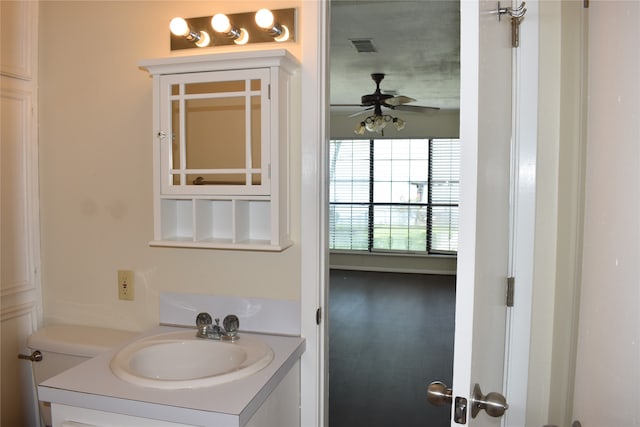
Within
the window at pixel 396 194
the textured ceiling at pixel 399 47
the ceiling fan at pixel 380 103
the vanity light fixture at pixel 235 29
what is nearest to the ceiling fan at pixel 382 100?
the ceiling fan at pixel 380 103

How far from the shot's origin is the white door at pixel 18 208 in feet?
6.41

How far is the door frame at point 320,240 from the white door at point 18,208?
1.18m

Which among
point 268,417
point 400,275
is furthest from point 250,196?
point 400,275

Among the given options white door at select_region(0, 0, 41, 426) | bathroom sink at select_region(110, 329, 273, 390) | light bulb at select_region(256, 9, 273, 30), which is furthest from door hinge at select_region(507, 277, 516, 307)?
white door at select_region(0, 0, 41, 426)

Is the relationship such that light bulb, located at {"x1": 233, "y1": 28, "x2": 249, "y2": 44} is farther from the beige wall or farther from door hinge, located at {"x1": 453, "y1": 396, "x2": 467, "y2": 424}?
door hinge, located at {"x1": 453, "y1": 396, "x2": 467, "y2": 424}

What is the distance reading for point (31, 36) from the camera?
203 centimetres

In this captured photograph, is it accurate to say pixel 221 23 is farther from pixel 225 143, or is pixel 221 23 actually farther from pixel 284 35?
pixel 225 143

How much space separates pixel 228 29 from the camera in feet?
5.83

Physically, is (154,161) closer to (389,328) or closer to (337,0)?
(337,0)

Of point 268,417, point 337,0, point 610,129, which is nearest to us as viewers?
point 610,129

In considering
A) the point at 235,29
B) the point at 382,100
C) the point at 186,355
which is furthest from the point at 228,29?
the point at 382,100

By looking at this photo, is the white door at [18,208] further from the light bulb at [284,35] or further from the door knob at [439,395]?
the door knob at [439,395]

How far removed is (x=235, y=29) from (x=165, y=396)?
4.18 feet

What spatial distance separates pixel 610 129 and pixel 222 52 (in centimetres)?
134
